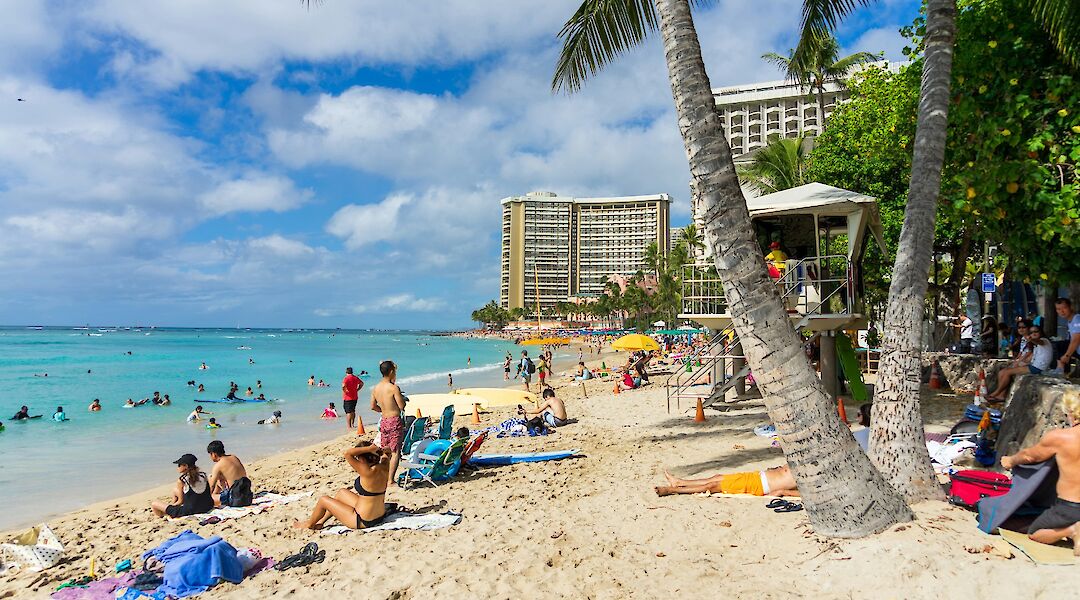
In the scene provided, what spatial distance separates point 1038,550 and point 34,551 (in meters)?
8.19

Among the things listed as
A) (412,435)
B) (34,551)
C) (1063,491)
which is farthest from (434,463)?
(1063,491)

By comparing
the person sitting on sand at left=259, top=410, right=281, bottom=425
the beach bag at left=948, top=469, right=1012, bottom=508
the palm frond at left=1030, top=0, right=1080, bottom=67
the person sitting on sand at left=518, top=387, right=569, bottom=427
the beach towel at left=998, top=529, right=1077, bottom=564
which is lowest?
the person sitting on sand at left=259, top=410, right=281, bottom=425

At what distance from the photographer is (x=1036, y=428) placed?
639cm

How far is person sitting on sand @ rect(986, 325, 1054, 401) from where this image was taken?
8391 mm

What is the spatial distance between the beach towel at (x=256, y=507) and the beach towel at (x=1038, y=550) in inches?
286

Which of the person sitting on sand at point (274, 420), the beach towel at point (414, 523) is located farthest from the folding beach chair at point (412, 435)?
the person sitting on sand at point (274, 420)

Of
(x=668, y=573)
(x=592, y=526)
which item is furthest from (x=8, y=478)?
(x=668, y=573)

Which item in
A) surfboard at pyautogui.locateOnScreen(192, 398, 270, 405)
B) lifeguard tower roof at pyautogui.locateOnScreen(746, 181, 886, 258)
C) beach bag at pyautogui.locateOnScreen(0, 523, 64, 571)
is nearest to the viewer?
beach bag at pyautogui.locateOnScreen(0, 523, 64, 571)

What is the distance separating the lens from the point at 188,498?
7.79m

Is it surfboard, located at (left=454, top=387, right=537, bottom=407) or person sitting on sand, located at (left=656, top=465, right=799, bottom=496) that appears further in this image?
surfboard, located at (left=454, top=387, right=537, bottom=407)

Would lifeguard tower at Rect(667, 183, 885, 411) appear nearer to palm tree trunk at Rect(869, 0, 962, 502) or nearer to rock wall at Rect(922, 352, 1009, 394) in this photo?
rock wall at Rect(922, 352, 1009, 394)

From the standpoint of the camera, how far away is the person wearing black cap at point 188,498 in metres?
7.75

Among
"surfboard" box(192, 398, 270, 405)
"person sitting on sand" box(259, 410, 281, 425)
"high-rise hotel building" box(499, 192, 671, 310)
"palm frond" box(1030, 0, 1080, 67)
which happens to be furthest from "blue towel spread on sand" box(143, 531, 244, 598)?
"high-rise hotel building" box(499, 192, 671, 310)

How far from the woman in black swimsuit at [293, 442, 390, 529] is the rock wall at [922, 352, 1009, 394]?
10.7 m
